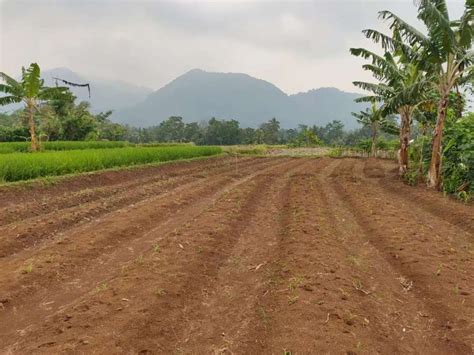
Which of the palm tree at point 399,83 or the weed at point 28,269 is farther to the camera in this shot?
the palm tree at point 399,83

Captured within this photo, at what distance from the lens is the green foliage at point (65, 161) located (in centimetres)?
1254

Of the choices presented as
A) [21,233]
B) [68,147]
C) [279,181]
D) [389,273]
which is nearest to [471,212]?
[389,273]

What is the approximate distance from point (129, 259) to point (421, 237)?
5233 mm

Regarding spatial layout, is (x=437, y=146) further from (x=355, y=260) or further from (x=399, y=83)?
(x=355, y=260)

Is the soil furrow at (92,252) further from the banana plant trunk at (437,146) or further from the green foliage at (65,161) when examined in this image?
the banana plant trunk at (437,146)

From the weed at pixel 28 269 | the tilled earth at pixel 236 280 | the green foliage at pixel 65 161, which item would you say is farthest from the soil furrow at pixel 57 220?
the green foliage at pixel 65 161

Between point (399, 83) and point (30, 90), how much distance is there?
17086 millimetres

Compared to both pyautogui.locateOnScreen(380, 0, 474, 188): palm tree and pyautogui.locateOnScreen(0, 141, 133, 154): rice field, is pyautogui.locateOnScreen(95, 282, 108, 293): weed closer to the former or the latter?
pyautogui.locateOnScreen(380, 0, 474, 188): palm tree

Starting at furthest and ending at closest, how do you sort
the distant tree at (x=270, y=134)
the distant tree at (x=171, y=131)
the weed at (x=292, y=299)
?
the distant tree at (x=171, y=131)
the distant tree at (x=270, y=134)
the weed at (x=292, y=299)

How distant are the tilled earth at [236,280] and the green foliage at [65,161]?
335cm

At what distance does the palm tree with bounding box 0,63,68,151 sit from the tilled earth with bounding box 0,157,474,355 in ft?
34.3

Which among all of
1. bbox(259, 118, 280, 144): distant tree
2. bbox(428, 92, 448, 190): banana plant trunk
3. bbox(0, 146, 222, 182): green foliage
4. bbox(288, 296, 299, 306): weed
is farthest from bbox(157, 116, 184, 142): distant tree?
bbox(288, 296, 299, 306): weed

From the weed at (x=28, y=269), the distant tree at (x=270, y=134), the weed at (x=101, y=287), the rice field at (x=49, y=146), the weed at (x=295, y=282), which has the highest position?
the distant tree at (x=270, y=134)

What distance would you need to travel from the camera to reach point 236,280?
5.25 metres
